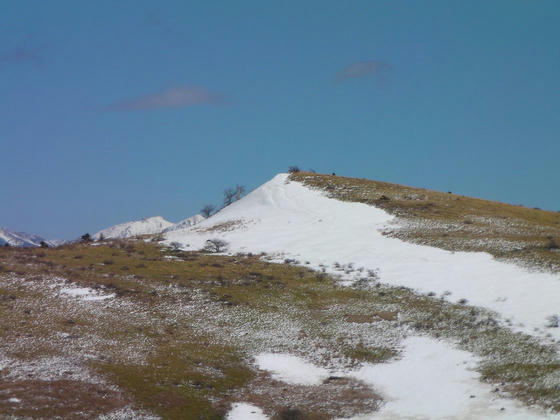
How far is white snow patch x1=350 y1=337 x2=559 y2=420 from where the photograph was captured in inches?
1249

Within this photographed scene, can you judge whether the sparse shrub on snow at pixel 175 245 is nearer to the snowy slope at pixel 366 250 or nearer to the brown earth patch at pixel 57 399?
the snowy slope at pixel 366 250

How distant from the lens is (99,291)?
154 ft

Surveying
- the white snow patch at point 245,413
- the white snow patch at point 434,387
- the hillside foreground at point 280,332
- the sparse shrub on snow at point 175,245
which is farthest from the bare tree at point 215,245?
the white snow patch at point 245,413

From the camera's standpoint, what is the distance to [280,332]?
4200 cm

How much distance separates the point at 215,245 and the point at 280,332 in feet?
75.8

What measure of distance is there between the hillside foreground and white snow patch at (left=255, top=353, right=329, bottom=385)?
0.38 ft

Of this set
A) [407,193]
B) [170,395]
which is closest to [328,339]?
[170,395]

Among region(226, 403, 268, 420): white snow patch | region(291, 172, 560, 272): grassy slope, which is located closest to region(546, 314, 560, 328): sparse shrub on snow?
region(291, 172, 560, 272): grassy slope

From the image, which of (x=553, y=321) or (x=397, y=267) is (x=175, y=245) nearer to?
(x=397, y=267)

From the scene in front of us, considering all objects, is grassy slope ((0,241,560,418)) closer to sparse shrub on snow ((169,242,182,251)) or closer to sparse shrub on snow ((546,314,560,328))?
sparse shrub on snow ((546,314,560,328))

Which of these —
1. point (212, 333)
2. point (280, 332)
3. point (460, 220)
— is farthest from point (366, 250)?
point (212, 333)

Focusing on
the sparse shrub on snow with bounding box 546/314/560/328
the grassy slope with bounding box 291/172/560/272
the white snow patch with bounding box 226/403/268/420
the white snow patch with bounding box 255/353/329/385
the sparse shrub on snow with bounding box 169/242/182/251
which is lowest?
the white snow patch with bounding box 226/403/268/420

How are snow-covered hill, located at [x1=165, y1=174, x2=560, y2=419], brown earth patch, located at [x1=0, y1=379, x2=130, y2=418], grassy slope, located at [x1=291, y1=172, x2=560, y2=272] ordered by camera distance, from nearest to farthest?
brown earth patch, located at [x1=0, y1=379, x2=130, y2=418] → snow-covered hill, located at [x1=165, y1=174, x2=560, y2=419] → grassy slope, located at [x1=291, y1=172, x2=560, y2=272]

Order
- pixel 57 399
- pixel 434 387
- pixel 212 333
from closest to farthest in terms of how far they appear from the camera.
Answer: pixel 57 399
pixel 434 387
pixel 212 333
